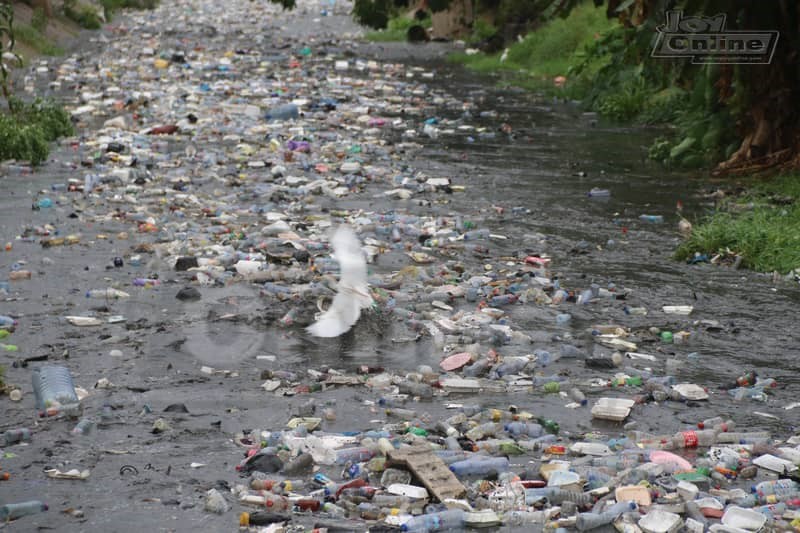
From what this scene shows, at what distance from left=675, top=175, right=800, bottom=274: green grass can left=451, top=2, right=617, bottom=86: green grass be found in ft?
30.8

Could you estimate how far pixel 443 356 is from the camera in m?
5.92

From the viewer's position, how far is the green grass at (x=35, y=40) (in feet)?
68.7

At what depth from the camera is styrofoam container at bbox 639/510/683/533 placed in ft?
12.9

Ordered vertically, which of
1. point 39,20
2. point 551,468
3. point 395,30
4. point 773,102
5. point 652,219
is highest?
point 773,102

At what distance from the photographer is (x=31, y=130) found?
11.4 meters

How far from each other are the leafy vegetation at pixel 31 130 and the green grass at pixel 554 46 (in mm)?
7962

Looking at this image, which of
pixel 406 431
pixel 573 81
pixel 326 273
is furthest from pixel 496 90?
pixel 406 431

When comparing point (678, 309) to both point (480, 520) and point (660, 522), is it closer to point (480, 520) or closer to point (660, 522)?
point (660, 522)

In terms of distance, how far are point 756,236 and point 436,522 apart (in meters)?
4.55

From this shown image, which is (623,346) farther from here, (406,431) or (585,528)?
(585,528)

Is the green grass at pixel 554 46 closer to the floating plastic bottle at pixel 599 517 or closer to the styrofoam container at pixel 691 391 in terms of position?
the styrofoam container at pixel 691 391

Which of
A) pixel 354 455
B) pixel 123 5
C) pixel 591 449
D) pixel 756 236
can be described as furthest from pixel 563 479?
pixel 123 5

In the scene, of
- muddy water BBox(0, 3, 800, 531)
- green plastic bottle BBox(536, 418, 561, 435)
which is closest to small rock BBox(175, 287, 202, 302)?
muddy water BBox(0, 3, 800, 531)

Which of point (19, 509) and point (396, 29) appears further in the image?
point (396, 29)
